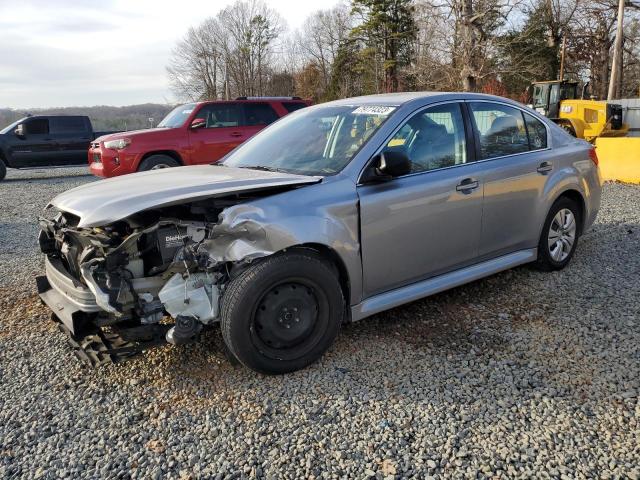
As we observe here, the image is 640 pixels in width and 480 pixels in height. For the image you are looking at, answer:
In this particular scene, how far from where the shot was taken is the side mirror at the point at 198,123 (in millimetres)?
10234

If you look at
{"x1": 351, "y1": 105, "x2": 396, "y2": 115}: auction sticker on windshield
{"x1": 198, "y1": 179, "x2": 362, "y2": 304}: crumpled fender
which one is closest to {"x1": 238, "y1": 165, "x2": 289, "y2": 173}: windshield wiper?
{"x1": 198, "y1": 179, "x2": 362, "y2": 304}: crumpled fender

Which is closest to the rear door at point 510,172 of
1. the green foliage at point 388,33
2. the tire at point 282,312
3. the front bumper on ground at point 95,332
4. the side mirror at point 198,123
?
the tire at point 282,312

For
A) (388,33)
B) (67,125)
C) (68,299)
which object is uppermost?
(388,33)

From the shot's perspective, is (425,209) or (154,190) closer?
(154,190)

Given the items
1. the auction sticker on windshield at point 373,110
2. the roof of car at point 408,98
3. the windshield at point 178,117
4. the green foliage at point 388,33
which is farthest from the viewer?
the green foliage at point 388,33

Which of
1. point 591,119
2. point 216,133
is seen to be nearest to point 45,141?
point 216,133

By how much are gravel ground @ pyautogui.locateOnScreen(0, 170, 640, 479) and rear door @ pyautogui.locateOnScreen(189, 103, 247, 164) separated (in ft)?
21.1

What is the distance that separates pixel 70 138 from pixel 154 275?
582 inches

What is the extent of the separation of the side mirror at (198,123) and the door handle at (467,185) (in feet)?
24.6

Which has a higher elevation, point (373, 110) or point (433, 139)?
point (373, 110)

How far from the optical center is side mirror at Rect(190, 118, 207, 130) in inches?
403

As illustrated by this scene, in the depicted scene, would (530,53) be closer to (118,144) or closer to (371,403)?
(118,144)

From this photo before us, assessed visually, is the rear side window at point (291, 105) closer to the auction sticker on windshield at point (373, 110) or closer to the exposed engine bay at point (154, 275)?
the auction sticker on windshield at point (373, 110)

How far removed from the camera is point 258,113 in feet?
36.1
